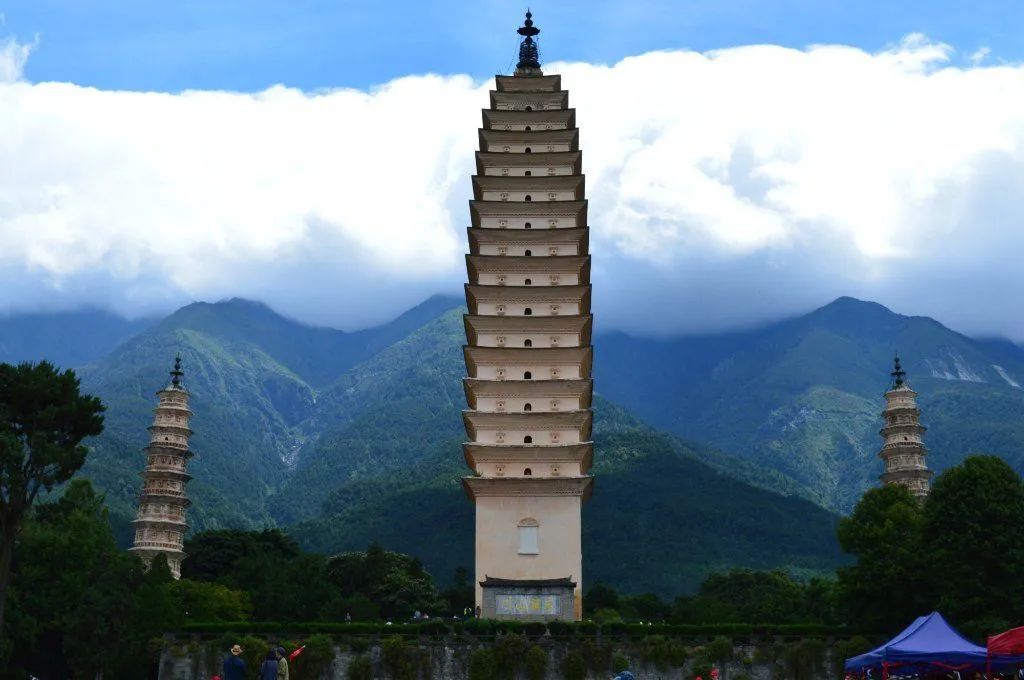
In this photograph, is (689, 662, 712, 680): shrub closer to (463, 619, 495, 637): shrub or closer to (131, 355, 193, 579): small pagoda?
(463, 619, 495, 637): shrub

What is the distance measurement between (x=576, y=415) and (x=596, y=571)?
41188 mm

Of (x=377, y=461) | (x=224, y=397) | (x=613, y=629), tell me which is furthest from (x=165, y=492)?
(x=224, y=397)

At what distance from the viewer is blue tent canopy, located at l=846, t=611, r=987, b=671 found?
18.9 metres

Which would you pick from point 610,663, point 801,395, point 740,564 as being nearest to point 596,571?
point 740,564

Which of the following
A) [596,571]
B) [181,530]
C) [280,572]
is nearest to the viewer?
[280,572]

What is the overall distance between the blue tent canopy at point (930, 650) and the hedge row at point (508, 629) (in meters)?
16.7

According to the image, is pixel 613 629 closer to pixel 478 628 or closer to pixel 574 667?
pixel 574 667

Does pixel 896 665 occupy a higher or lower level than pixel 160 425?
lower

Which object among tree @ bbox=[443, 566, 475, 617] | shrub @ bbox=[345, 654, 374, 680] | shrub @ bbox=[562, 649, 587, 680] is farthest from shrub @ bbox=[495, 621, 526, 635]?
tree @ bbox=[443, 566, 475, 617]

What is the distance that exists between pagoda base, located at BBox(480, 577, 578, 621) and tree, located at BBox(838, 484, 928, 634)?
29.2ft

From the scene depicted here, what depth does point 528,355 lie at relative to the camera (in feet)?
146

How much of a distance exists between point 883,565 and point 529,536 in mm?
11942

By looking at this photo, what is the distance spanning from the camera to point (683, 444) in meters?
120

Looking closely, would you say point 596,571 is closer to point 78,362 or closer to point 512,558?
point 512,558
